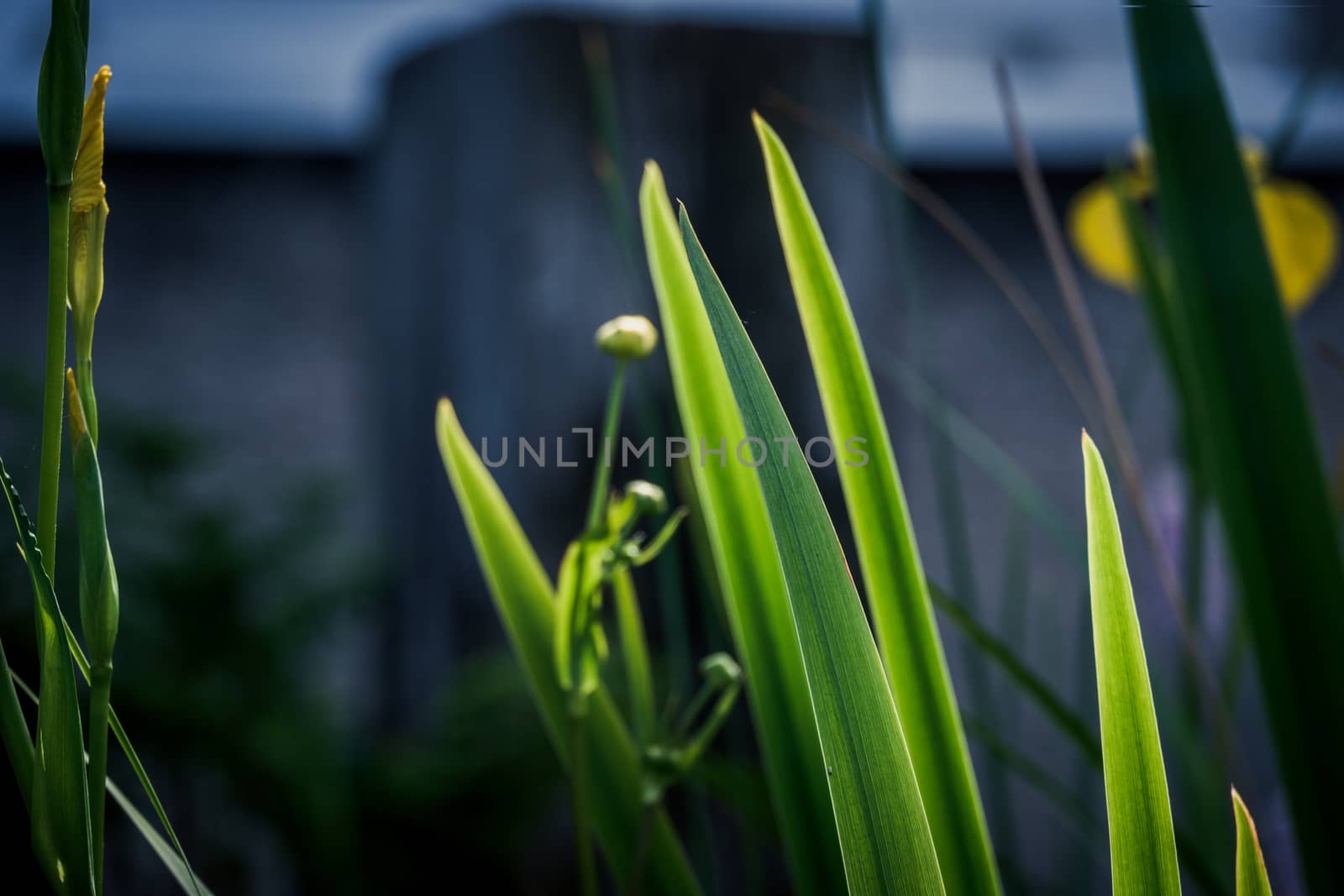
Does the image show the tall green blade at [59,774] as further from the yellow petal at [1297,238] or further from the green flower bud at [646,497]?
the yellow petal at [1297,238]

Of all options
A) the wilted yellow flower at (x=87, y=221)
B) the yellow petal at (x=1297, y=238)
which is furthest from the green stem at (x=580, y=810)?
the yellow petal at (x=1297, y=238)

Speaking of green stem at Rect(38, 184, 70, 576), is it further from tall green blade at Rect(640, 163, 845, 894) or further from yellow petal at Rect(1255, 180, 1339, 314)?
yellow petal at Rect(1255, 180, 1339, 314)

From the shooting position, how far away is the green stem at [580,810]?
165mm

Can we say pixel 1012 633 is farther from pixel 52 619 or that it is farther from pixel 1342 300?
pixel 1342 300

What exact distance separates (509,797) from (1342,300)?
5.92 ft

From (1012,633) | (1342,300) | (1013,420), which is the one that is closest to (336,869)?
(1012,633)

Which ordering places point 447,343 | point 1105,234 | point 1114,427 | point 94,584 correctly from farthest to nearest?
1. point 447,343
2. point 1105,234
3. point 1114,427
4. point 94,584

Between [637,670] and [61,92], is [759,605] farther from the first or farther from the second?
[61,92]

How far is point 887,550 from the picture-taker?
150 mm

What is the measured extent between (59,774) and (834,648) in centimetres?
10

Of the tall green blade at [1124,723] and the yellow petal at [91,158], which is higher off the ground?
the yellow petal at [91,158]

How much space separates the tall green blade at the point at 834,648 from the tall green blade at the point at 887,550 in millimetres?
28

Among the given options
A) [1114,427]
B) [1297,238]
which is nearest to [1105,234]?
[1297,238]

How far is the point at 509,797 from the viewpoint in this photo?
0.96 meters
